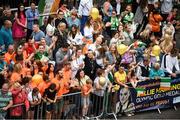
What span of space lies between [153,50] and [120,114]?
2800 mm

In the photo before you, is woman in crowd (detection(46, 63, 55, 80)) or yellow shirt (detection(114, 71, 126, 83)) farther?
yellow shirt (detection(114, 71, 126, 83))

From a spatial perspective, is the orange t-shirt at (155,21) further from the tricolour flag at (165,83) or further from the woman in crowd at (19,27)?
Result: the woman in crowd at (19,27)

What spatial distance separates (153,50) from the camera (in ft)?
72.7

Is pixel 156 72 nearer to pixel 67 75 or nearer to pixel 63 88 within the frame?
pixel 67 75

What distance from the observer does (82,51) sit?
21453mm

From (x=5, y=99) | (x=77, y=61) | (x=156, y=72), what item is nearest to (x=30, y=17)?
(x=77, y=61)

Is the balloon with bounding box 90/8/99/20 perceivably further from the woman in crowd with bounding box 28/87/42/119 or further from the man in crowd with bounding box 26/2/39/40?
the woman in crowd with bounding box 28/87/42/119

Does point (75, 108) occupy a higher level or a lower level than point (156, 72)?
lower

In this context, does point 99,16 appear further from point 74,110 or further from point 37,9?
point 74,110

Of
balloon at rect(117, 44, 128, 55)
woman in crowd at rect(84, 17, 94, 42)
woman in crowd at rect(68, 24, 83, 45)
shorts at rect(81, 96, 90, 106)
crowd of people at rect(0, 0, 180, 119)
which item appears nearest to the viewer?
crowd of people at rect(0, 0, 180, 119)

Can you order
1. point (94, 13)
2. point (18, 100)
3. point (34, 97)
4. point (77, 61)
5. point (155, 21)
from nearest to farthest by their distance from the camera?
point (18, 100), point (34, 97), point (77, 61), point (94, 13), point (155, 21)

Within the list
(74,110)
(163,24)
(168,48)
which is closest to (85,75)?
(74,110)

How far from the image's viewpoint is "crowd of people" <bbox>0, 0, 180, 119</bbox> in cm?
1899

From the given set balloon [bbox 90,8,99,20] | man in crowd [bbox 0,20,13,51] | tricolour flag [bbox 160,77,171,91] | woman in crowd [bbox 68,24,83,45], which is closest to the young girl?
man in crowd [bbox 0,20,13,51]
